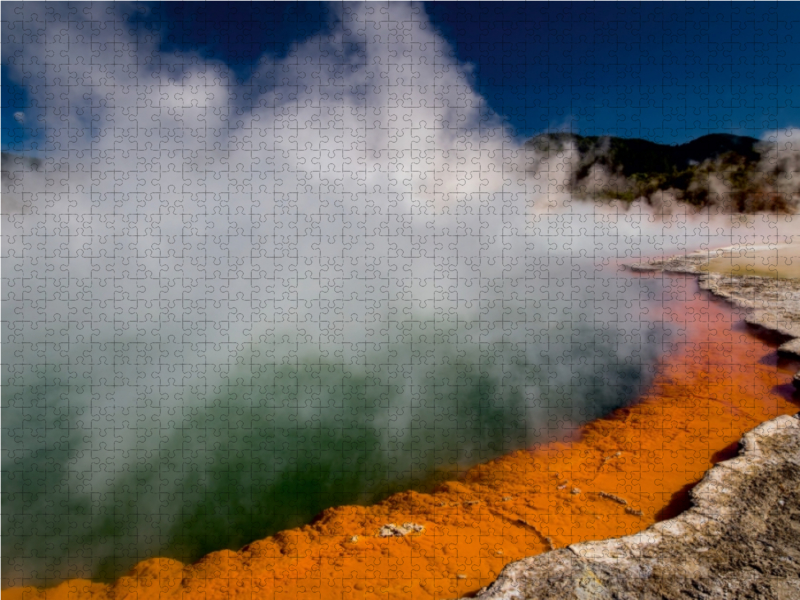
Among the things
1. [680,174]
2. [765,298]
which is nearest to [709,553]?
[765,298]

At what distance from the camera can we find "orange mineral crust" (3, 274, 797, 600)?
4.31m

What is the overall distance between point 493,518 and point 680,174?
68206mm

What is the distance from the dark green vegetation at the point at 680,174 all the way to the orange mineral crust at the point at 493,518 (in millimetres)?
41595

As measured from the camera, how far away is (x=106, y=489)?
6312mm

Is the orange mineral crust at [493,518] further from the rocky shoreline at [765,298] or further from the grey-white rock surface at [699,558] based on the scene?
the rocky shoreline at [765,298]

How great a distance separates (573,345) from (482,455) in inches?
212

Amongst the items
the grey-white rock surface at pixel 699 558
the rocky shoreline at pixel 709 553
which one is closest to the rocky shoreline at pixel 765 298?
the rocky shoreline at pixel 709 553

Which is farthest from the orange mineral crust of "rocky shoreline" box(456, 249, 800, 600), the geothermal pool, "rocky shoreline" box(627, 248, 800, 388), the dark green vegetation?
the dark green vegetation

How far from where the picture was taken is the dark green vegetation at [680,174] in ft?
149

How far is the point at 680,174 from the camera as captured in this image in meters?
57.8

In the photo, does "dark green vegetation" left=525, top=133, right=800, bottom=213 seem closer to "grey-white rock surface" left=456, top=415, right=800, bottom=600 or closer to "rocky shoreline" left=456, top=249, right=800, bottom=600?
"rocky shoreline" left=456, top=249, right=800, bottom=600

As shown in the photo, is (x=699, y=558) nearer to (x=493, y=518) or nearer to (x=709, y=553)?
(x=709, y=553)

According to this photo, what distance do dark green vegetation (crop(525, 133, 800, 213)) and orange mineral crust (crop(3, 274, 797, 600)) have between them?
41595 mm

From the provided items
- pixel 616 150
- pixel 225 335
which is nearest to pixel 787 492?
pixel 225 335
